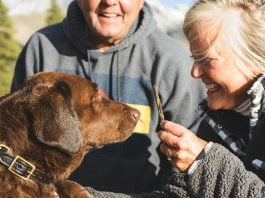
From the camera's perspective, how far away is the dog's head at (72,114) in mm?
3441

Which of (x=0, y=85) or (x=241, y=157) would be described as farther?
(x=0, y=85)

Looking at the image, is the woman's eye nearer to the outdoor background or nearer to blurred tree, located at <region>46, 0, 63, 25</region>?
the outdoor background

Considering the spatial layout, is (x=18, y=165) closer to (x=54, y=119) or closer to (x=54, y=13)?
(x=54, y=119)

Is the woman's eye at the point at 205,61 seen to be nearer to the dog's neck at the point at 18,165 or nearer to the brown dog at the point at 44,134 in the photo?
the brown dog at the point at 44,134

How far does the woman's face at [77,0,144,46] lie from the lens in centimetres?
503

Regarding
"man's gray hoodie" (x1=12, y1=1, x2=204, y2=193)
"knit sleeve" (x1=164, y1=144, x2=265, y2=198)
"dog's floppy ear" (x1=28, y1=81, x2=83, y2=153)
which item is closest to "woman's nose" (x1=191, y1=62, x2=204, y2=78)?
"knit sleeve" (x1=164, y1=144, x2=265, y2=198)

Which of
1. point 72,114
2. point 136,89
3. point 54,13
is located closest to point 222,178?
point 72,114

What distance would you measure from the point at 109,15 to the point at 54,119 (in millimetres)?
1870

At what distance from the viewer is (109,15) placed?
506cm

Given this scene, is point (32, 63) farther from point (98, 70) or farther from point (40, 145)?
point (40, 145)

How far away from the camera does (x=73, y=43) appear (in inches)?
207

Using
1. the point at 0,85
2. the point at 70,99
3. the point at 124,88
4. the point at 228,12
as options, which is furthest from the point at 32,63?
the point at 0,85

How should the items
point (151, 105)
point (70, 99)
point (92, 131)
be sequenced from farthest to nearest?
1. point (151, 105)
2. point (92, 131)
3. point (70, 99)

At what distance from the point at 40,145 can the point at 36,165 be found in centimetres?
14
